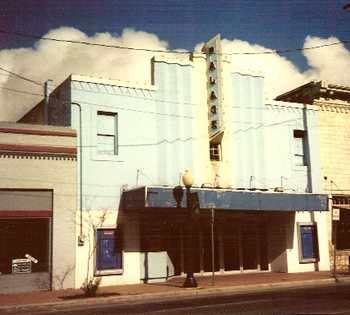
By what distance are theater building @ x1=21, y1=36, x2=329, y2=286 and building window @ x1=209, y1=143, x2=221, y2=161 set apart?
51mm

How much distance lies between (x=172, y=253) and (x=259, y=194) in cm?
487

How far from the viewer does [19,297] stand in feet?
55.9

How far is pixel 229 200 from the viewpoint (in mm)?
20594

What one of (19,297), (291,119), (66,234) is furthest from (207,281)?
(291,119)

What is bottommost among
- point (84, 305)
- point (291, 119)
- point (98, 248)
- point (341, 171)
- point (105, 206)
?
point (84, 305)

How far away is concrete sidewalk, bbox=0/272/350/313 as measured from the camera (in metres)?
15.7

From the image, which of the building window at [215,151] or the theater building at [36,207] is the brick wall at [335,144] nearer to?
the building window at [215,151]

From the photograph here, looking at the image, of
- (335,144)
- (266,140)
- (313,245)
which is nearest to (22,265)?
(266,140)

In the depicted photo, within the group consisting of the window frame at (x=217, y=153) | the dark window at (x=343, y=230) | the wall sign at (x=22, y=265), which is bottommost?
the wall sign at (x=22, y=265)

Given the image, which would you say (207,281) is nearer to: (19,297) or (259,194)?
(259,194)

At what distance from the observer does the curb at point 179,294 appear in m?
15.0

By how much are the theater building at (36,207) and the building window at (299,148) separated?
11.9 metres

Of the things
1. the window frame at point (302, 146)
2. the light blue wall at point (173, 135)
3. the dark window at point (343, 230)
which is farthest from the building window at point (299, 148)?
the dark window at point (343, 230)

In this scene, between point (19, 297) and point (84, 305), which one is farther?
point (19, 297)
